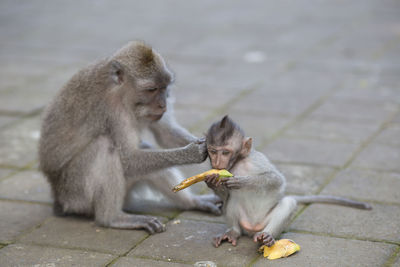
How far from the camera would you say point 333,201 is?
19.4 ft

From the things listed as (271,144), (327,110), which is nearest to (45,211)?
(271,144)

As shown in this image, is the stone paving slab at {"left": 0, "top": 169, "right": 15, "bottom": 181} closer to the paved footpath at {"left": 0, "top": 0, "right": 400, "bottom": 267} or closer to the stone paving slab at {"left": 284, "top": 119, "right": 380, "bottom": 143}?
the paved footpath at {"left": 0, "top": 0, "right": 400, "bottom": 267}

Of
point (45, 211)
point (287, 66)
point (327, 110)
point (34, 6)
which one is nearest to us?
point (45, 211)

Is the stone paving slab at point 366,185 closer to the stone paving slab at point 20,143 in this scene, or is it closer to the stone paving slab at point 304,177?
the stone paving slab at point 304,177

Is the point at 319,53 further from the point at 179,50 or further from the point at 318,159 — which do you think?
the point at 318,159

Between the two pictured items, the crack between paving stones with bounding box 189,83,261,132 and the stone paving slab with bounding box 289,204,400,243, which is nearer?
the stone paving slab with bounding box 289,204,400,243

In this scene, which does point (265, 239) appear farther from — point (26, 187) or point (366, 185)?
point (26, 187)

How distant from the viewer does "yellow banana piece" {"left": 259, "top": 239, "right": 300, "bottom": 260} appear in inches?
193

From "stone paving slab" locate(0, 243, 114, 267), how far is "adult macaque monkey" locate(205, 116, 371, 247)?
3.07 ft

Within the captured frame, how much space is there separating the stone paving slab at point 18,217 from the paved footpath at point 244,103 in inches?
0.7

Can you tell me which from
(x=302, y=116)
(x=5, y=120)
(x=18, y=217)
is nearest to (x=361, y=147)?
(x=302, y=116)

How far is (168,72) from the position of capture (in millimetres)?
5605

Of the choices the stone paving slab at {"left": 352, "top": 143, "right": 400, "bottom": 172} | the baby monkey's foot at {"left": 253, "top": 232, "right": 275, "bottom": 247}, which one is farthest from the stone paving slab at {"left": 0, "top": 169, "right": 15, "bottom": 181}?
the stone paving slab at {"left": 352, "top": 143, "right": 400, "bottom": 172}

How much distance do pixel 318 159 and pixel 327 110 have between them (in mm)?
1823
